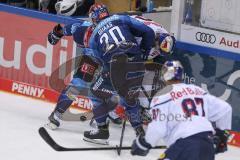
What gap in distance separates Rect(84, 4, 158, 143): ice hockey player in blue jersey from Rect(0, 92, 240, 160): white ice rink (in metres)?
0.26

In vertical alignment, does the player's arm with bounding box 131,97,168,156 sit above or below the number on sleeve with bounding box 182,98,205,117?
below

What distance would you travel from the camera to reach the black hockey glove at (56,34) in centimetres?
773

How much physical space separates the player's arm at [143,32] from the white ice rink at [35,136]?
3.05ft

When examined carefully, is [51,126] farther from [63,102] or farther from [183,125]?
[183,125]

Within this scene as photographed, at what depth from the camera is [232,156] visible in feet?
22.8

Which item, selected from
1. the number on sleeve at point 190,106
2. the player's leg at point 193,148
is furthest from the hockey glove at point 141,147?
the number on sleeve at point 190,106

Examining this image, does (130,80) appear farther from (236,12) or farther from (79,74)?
(236,12)

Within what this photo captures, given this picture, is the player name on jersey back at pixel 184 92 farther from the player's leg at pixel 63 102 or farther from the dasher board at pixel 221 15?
the dasher board at pixel 221 15

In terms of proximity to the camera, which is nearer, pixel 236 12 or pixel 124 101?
pixel 124 101

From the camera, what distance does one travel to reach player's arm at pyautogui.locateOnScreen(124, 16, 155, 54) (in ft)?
23.0

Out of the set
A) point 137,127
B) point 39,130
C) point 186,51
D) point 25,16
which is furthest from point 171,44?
point 25,16

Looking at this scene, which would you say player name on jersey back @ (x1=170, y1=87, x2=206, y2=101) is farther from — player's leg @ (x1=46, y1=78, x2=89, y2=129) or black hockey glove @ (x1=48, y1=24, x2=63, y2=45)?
black hockey glove @ (x1=48, y1=24, x2=63, y2=45)

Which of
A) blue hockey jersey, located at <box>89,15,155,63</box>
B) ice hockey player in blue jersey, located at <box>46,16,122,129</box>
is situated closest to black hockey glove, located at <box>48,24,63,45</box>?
ice hockey player in blue jersey, located at <box>46,16,122,129</box>

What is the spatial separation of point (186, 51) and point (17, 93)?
87.5 inches
